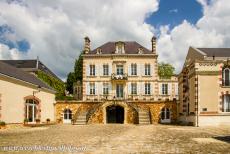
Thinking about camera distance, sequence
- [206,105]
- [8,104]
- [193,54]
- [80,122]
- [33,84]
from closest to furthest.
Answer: [8,104]
[206,105]
[33,84]
[80,122]
[193,54]

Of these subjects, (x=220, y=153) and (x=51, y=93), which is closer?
(x=220, y=153)

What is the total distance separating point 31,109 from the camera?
33312 millimetres

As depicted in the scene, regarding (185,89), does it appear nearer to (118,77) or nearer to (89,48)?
(118,77)

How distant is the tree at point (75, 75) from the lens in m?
63.2

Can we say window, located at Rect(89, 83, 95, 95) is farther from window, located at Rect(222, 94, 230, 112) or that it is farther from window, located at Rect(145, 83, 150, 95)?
window, located at Rect(222, 94, 230, 112)

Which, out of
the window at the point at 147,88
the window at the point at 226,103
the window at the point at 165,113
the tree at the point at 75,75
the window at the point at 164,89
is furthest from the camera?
the tree at the point at 75,75

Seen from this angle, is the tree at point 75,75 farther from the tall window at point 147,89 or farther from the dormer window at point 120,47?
the tall window at point 147,89

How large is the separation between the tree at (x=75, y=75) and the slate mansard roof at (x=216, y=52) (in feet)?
101

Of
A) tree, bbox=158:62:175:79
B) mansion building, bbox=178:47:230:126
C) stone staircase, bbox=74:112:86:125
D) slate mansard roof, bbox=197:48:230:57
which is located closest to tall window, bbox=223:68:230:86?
mansion building, bbox=178:47:230:126

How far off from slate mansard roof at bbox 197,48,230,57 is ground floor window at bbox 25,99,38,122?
62.9ft

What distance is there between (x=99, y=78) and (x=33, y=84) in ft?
49.0

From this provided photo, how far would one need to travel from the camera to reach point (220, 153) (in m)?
11.6

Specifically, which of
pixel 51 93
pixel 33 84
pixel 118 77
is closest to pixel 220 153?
pixel 33 84

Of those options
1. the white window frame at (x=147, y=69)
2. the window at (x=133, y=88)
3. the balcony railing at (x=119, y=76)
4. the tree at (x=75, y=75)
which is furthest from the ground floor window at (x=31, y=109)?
the tree at (x=75, y=75)
